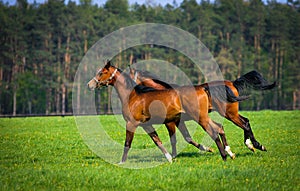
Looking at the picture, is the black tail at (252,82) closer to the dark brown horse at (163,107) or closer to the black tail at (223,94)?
the black tail at (223,94)

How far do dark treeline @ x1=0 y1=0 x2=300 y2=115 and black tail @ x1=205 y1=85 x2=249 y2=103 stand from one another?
5010cm

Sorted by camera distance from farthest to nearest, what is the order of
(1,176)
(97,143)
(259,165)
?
(97,143)
(259,165)
(1,176)

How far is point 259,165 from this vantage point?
36.6ft

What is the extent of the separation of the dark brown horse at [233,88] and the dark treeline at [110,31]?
49104 millimetres

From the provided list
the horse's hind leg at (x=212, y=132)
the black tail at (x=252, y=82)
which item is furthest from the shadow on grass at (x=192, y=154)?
the black tail at (x=252, y=82)

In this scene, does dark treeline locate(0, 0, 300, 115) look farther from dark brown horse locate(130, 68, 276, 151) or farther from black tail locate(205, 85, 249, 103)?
black tail locate(205, 85, 249, 103)

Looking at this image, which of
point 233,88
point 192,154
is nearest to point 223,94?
point 233,88

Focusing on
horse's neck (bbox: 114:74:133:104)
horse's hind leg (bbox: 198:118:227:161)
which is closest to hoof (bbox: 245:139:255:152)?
horse's hind leg (bbox: 198:118:227:161)

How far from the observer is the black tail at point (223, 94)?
12664 mm

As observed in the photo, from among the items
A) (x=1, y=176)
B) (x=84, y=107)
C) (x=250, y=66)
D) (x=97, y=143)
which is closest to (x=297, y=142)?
(x=97, y=143)

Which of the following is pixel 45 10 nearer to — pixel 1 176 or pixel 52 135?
pixel 52 135

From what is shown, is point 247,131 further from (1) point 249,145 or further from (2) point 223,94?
(2) point 223,94

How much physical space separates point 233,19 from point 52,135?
58.4 m

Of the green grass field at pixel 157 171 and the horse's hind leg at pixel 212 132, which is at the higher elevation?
the horse's hind leg at pixel 212 132
